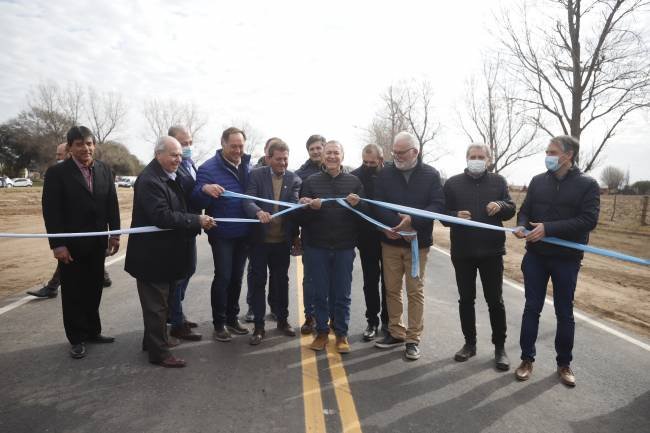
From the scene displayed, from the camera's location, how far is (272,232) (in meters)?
4.77

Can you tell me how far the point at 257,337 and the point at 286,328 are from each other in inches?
18.4

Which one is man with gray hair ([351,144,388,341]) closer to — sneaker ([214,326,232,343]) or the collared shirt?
sneaker ([214,326,232,343])

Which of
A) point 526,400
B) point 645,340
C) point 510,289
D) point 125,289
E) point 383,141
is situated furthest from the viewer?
point 383,141

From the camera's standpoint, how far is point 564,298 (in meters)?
3.91

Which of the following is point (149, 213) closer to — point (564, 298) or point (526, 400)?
point (526, 400)

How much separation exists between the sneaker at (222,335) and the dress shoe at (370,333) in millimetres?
1517

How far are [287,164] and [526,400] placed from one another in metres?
3.27

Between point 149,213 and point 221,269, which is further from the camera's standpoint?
point 221,269

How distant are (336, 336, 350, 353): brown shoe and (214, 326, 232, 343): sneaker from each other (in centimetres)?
121

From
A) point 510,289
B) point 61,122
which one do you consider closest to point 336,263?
point 510,289

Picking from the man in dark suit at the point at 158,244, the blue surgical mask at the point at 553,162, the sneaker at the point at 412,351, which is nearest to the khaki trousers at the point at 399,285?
the sneaker at the point at 412,351

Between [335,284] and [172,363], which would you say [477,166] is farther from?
[172,363]

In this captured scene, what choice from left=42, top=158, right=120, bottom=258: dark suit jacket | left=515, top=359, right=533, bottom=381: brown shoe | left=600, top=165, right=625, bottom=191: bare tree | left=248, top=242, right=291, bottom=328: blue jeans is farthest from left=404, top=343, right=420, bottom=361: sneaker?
left=600, top=165, right=625, bottom=191: bare tree

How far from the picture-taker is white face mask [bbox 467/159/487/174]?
4293 mm
